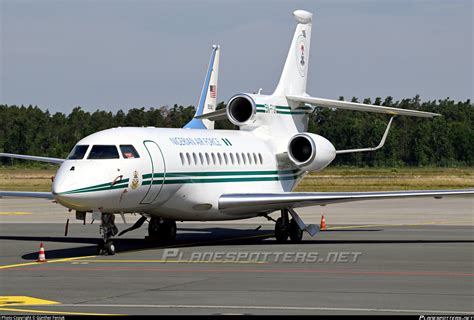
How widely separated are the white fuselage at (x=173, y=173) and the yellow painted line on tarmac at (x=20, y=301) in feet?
17.4

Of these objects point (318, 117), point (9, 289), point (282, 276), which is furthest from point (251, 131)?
point (318, 117)

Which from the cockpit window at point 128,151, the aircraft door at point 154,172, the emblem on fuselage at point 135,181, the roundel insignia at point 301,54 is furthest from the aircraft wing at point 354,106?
the emblem on fuselage at point 135,181

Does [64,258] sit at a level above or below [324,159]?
below

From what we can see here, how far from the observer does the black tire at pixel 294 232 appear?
2731 centimetres

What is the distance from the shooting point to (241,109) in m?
30.8

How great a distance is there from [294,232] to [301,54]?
27.1 ft

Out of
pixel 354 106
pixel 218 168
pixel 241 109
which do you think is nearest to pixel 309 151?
pixel 354 106

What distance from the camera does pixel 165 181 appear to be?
2438 cm

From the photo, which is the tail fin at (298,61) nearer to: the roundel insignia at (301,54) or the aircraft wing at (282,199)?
the roundel insignia at (301,54)

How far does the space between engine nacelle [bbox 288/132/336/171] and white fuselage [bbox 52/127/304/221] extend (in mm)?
699

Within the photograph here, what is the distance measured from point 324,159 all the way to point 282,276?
1140 cm

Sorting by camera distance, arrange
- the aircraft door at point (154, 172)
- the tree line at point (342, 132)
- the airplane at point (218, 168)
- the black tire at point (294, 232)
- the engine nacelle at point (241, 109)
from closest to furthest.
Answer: the airplane at point (218, 168)
the aircraft door at point (154, 172)
the black tire at point (294, 232)
the engine nacelle at point (241, 109)
the tree line at point (342, 132)

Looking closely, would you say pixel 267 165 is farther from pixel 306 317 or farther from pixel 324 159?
pixel 306 317

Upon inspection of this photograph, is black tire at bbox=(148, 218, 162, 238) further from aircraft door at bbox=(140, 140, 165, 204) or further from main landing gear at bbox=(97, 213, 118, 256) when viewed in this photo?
main landing gear at bbox=(97, 213, 118, 256)
